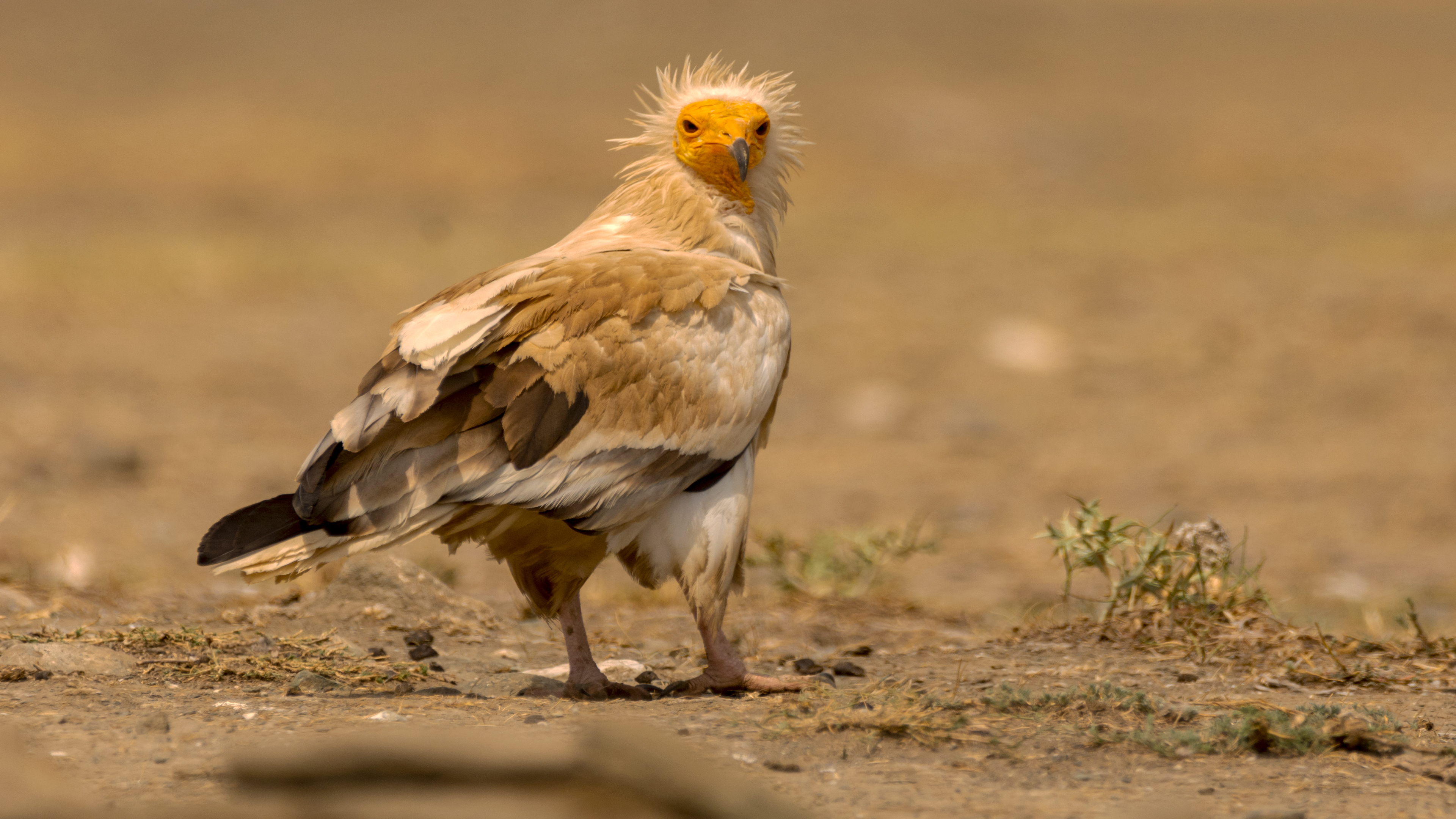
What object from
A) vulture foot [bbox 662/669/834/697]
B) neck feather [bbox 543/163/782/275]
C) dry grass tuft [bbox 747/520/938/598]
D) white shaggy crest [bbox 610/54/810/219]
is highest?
white shaggy crest [bbox 610/54/810/219]

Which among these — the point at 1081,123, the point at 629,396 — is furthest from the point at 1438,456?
the point at 1081,123

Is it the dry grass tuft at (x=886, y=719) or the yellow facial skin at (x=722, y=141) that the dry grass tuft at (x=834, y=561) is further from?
the dry grass tuft at (x=886, y=719)

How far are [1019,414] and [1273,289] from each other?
3826 millimetres

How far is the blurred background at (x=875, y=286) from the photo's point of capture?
9375 mm

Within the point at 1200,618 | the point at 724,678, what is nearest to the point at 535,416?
the point at 724,678

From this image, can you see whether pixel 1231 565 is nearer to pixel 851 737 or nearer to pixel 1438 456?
pixel 851 737

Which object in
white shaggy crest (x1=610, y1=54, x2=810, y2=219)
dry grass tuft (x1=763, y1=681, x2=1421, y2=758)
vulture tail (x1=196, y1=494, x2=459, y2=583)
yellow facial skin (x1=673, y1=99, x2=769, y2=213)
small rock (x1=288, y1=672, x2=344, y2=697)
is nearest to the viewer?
dry grass tuft (x1=763, y1=681, x2=1421, y2=758)

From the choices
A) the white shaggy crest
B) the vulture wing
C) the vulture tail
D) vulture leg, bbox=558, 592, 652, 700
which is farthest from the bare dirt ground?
the white shaggy crest

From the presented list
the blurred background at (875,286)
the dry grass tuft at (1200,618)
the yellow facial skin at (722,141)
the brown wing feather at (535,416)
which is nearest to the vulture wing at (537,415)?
the brown wing feather at (535,416)

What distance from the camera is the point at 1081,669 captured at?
4883 millimetres

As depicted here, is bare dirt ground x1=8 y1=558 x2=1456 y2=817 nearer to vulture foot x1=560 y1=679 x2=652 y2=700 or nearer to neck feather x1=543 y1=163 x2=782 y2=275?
vulture foot x1=560 y1=679 x2=652 y2=700

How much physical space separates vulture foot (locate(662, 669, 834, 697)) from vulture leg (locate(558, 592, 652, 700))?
0.13 m

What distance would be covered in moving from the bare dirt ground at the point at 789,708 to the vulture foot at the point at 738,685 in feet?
0.43

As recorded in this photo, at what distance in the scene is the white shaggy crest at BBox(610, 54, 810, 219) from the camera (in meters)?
5.59
